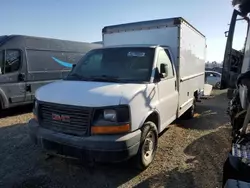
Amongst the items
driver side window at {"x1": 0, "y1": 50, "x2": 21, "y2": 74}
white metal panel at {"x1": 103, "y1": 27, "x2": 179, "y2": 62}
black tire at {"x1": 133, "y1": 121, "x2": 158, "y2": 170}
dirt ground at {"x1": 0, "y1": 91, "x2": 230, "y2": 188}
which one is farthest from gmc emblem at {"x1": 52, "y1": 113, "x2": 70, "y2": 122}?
driver side window at {"x1": 0, "y1": 50, "x2": 21, "y2": 74}

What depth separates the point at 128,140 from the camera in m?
3.41

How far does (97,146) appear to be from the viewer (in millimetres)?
3312

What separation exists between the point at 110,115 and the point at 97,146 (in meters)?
0.48

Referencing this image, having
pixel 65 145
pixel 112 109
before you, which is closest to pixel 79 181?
pixel 65 145

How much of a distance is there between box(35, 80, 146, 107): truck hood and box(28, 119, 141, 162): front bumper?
0.50 m

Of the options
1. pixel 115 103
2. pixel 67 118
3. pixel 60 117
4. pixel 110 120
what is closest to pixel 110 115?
pixel 110 120

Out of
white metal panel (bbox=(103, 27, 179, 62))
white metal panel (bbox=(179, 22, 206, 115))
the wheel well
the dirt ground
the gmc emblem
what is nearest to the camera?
the gmc emblem

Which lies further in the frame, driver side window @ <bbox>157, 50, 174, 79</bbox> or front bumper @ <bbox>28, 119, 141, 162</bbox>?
driver side window @ <bbox>157, 50, 174, 79</bbox>

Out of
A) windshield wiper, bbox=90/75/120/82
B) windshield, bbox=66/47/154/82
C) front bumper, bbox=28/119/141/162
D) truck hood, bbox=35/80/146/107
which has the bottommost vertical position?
front bumper, bbox=28/119/141/162

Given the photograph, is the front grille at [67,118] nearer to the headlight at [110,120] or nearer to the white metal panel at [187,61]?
the headlight at [110,120]

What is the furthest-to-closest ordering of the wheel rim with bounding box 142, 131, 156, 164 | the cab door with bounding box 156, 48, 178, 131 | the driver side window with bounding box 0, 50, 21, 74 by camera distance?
1. the driver side window with bounding box 0, 50, 21, 74
2. the cab door with bounding box 156, 48, 178, 131
3. the wheel rim with bounding box 142, 131, 156, 164

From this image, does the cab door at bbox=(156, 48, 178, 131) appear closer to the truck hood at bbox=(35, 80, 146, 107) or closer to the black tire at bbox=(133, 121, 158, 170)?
the black tire at bbox=(133, 121, 158, 170)

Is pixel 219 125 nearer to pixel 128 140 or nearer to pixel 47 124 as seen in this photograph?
pixel 128 140

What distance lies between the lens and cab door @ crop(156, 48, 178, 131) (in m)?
4.53
